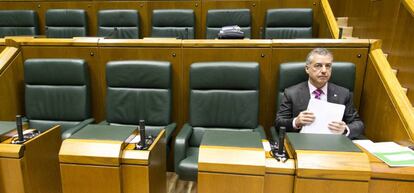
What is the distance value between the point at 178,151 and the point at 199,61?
67 centimetres

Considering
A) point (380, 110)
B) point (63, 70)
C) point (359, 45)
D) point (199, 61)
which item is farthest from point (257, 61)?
point (63, 70)

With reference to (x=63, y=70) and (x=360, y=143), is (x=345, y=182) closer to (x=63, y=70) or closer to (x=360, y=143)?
(x=360, y=143)

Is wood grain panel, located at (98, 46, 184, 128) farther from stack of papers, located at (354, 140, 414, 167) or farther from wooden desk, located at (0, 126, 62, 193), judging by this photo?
stack of papers, located at (354, 140, 414, 167)

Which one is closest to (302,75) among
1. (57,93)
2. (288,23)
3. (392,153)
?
(392,153)

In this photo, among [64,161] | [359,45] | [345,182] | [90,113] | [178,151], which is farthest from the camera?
[90,113]

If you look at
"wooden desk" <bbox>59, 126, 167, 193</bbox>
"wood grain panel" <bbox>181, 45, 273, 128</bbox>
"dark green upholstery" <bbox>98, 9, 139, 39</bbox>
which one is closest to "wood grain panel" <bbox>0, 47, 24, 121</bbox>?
"wooden desk" <bbox>59, 126, 167, 193</bbox>

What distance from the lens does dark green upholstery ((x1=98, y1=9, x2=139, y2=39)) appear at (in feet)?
11.0

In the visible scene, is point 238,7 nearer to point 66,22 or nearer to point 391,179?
point 66,22

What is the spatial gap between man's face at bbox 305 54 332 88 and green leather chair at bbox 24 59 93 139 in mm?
1541

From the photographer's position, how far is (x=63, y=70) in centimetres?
201

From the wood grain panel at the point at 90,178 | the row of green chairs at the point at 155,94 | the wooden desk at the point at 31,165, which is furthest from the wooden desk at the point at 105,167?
the row of green chairs at the point at 155,94

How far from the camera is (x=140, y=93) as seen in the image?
1960 millimetres

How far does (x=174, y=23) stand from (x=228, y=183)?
8.22ft

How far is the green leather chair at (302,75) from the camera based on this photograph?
1.79m
